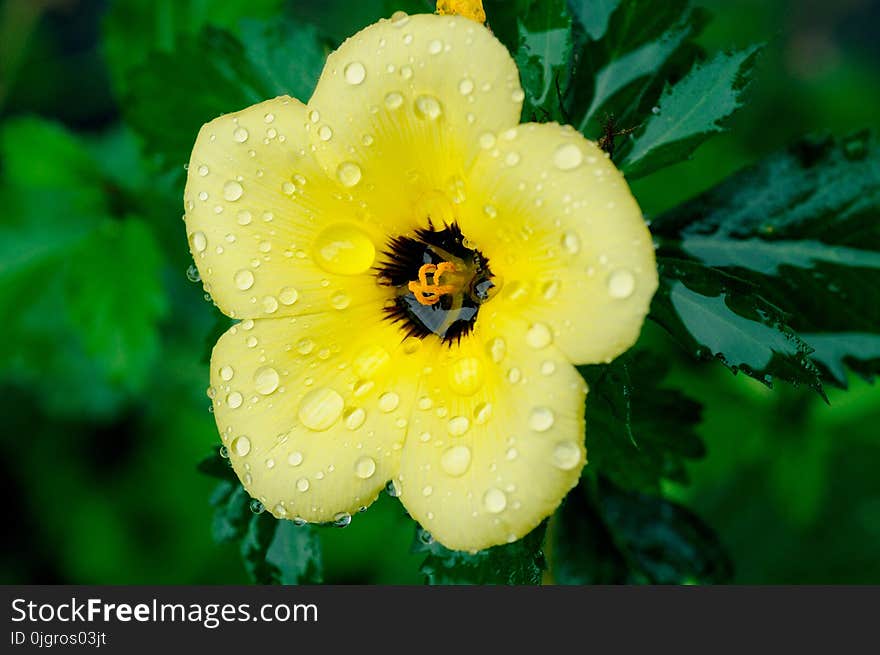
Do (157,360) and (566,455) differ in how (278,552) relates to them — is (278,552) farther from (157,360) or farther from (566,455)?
(157,360)

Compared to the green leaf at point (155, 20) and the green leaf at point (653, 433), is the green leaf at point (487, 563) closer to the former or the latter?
the green leaf at point (653, 433)

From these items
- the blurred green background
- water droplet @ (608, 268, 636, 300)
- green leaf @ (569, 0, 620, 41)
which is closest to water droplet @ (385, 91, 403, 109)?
water droplet @ (608, 268, 636, 300)

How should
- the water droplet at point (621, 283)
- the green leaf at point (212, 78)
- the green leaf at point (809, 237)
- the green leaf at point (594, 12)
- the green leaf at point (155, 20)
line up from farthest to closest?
the green leaf at point (155, 20)
the green leaf at point (212, 78)
the green leaf at point (809, 237)
the green leaf at point (594, 12)
the water droplet at point (621, 283)

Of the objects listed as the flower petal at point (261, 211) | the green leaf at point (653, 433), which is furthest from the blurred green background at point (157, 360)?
the flower petal at point (261, 211)

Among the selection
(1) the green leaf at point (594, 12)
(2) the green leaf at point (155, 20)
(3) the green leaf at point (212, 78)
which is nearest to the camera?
(1) the green leaf at point (594, 12)

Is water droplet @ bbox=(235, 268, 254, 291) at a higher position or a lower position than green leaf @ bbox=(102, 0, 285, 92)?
lower

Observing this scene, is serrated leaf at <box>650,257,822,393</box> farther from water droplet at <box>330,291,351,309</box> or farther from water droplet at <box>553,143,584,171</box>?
water droplet at <box>330,291,351,309</box>
